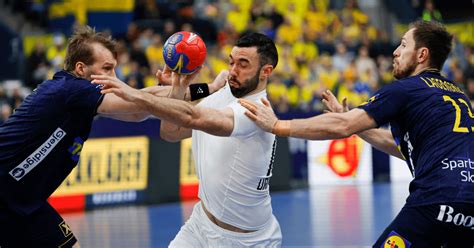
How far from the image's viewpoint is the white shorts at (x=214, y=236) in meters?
6.05

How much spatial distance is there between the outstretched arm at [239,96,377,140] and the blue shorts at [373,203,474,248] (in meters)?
0.68

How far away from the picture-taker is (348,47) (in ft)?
79.1

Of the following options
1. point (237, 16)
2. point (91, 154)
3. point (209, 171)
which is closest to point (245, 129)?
point (209, 171)

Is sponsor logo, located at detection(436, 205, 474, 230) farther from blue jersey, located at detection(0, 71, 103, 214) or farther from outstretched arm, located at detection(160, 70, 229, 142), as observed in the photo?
blue jersey, located at detection(0, 71, 103, 214)

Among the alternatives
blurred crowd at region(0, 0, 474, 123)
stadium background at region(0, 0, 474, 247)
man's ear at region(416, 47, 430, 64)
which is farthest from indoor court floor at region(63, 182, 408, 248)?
man's ear at region(416, 47, 430, 64)

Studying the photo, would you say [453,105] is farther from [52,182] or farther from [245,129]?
[52,182]

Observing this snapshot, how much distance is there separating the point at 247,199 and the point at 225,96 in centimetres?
82

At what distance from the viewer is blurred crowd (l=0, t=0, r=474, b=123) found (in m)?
18.9

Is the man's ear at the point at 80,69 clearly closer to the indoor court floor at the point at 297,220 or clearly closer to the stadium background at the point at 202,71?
the indoor court floor at the point at 297,220

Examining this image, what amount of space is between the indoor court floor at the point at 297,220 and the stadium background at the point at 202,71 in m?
0.44

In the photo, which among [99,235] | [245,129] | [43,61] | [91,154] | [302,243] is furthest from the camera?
[43,61]

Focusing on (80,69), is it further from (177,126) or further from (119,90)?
(119,90)

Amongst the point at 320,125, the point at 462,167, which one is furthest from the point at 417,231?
the point at 320,125

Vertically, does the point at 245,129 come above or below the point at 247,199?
above
